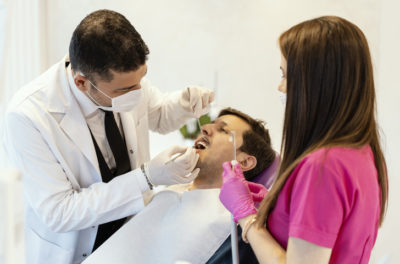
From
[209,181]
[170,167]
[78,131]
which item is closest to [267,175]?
[209,181]

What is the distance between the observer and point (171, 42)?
317 centimetres

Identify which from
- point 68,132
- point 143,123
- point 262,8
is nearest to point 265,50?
point 262,8

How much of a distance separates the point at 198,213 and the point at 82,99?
0.66m

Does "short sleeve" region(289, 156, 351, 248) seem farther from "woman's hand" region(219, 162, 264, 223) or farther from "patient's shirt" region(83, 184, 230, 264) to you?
"patient's shirt" region(83, 184, 230, 264)

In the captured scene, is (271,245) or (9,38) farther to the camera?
(9,38)

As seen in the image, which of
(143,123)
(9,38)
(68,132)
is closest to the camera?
(68,132)

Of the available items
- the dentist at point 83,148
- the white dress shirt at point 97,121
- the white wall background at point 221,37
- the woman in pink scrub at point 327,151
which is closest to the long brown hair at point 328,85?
the woman in pink scrub at point 327,151

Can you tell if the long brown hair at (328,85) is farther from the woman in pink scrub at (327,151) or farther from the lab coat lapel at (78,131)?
the lab coat lapel at (78,131)

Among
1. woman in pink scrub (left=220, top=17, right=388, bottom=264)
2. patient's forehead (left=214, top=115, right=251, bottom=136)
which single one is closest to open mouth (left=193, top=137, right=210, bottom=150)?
patient's forehead (left=214, top=115, right=251, bottom=136)

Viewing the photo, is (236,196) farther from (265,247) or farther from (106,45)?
(106,45)

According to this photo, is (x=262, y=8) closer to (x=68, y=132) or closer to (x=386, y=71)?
(x=386, y=71)

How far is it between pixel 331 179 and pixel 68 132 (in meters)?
1.09

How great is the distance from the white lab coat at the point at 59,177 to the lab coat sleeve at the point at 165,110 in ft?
1.56

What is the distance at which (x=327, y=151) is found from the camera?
1056mm
